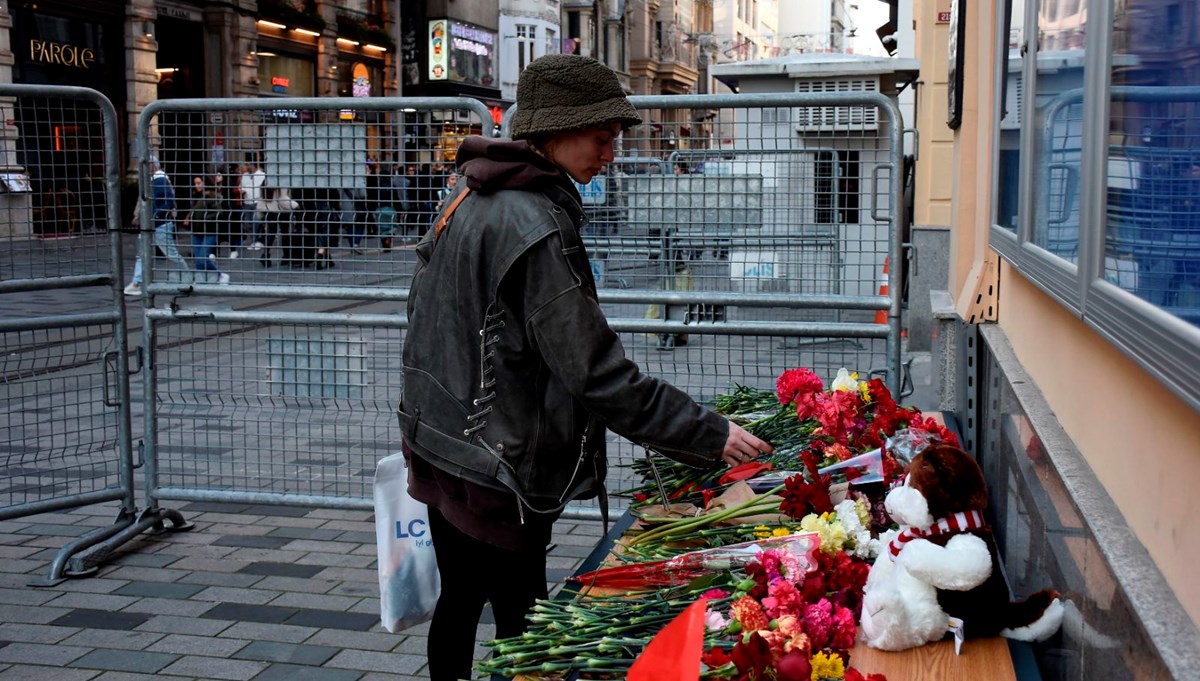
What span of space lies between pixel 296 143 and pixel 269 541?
1.88 meters

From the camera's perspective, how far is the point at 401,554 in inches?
146

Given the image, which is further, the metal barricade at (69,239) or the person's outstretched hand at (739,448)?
the metal barricade at (69,239)

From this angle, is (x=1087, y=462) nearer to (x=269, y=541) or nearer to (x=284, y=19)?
(x=269, y=541)

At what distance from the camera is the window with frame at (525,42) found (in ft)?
157

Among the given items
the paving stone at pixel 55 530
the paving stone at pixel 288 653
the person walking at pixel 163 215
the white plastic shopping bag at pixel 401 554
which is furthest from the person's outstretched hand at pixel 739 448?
the paving stone at pixel 55 530

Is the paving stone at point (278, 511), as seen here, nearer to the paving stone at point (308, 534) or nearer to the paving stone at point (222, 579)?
the paving stone at point (308, 534)

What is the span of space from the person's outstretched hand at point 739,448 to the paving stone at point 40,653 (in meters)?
2.71

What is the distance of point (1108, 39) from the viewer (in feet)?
5.70

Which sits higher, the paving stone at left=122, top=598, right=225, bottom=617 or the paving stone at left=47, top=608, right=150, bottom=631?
the paving stone at left=122, top=598, right=225, bottom=617

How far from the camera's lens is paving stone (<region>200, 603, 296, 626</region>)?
475 centimetres

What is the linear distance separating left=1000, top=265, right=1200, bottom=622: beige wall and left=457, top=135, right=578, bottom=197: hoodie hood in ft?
3.84

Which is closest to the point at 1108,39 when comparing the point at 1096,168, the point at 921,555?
the point at 1096,168

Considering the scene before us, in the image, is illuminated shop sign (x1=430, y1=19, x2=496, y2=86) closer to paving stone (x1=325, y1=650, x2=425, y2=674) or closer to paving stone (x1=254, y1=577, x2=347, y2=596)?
paving stone (x1=254, y1=577, x2=347, y2=596)

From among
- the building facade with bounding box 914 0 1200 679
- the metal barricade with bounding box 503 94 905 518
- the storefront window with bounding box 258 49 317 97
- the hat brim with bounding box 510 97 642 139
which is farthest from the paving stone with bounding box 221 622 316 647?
the storefront window with bounding box 258 49 317 97
